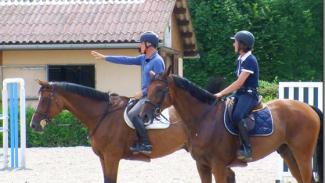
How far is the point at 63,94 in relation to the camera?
10734 millimetres

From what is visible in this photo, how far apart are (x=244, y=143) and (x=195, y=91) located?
90 cm

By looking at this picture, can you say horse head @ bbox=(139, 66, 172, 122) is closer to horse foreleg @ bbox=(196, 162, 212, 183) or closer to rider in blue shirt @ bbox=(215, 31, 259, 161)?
rider in blue shirt @ bbox=(215, 31, 259, 161)

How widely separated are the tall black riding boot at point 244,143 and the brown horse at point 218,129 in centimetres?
10

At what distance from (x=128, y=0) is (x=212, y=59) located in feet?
41.4

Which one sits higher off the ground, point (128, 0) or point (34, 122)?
point (128, 0)

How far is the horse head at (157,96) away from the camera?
347 inches

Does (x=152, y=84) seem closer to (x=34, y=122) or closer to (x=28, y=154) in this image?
(x=34, y=122)

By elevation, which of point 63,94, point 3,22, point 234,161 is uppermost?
point 3,22

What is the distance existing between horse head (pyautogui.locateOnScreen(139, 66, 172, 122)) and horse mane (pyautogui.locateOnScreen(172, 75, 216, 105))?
0.47ft

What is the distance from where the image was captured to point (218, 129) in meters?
9.16

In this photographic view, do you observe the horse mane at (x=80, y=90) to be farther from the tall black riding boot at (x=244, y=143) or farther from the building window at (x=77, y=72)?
the building window at (x=77, y=72)

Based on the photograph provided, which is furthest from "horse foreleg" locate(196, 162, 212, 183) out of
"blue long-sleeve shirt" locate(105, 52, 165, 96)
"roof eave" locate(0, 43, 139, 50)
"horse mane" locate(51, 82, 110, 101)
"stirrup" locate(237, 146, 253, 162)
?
"roof eave" locate(0, 43, 139, 50)

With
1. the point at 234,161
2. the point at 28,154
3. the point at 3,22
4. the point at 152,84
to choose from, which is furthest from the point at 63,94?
the point at 3,22

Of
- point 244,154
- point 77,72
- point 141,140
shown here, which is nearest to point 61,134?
point 77,72
